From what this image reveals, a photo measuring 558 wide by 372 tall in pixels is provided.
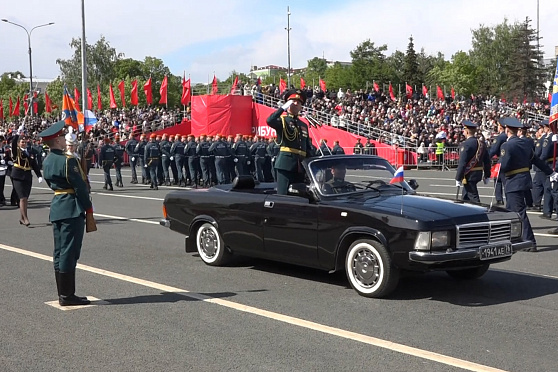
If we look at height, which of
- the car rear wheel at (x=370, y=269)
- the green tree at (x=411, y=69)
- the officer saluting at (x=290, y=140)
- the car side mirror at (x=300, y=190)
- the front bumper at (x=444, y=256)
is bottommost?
the car rear wheel at (x=370, y=269)

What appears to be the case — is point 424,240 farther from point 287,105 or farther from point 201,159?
point 201,159

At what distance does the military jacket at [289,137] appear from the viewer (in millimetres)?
9586

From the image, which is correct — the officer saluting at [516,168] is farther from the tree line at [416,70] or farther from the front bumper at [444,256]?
the tree line at [416,70]

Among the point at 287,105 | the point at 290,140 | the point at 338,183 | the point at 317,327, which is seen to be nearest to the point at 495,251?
the point at 338,183

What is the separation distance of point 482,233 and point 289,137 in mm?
3221

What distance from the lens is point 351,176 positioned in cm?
859

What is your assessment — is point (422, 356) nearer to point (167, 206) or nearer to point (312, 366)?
point (312, 366)

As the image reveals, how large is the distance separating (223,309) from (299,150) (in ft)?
10.5

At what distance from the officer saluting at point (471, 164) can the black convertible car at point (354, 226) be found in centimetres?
272

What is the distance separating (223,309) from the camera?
23.4ft

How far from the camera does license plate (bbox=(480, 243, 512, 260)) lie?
23.9 ft

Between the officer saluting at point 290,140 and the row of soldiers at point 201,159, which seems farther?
the row of soldiers at point 201,159

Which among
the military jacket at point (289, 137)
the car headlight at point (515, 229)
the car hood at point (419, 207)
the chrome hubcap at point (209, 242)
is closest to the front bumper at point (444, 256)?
the car hood at point (419, 207)

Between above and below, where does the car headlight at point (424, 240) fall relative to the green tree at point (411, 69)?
below
